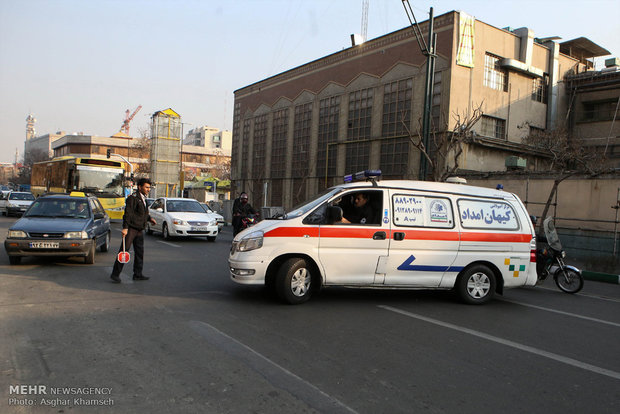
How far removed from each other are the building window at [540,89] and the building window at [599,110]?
359 cm

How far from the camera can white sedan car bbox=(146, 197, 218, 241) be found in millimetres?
16469

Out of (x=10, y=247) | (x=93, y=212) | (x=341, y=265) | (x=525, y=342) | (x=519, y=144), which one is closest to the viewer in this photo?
(x=525, y=342)

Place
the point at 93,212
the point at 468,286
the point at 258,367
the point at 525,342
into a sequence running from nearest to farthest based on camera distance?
the point at 258,367, the point at 525,342, the point at 468,286, the point at 93,212

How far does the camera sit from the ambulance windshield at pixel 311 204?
7.12m

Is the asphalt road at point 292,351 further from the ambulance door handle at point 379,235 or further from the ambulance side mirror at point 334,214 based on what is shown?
the ambulance side mirror at point 334,214

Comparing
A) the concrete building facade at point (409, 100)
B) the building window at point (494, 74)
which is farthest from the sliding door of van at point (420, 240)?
the building window at point (494, 74)

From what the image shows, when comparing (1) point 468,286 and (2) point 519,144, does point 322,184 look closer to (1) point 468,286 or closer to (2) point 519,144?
(2) point 519,144

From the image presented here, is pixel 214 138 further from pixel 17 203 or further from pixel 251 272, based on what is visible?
pixel 251 272

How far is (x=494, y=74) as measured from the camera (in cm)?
2544

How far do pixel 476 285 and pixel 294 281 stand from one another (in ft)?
10.2

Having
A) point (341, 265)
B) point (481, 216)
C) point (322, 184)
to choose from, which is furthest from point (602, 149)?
point (341, 265)

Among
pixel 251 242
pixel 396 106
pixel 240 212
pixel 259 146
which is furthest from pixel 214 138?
pixel 251 242

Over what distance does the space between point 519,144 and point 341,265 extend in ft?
74.2

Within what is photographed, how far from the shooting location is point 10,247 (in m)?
9.25
